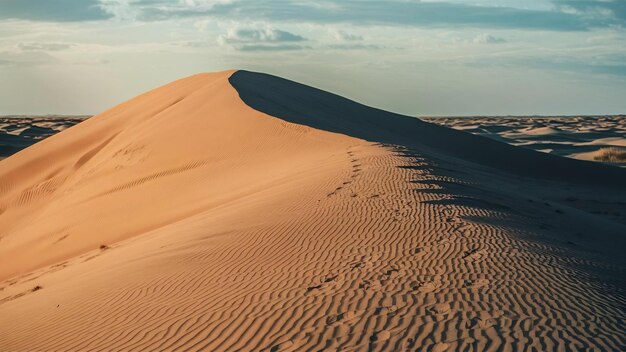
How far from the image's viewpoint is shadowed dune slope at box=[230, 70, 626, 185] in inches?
1029

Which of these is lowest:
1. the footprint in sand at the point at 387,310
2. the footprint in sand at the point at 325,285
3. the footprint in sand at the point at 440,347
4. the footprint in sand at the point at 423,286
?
the footprint in sand at the point at 440,347

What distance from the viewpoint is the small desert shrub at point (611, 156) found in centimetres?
3484

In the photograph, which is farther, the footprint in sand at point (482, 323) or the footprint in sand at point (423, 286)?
the footprint in sand at point (423, 286)

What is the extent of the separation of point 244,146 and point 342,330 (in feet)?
49.5

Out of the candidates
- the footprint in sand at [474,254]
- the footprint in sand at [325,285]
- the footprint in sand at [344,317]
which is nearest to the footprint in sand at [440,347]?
the footprint in sand at [344,317]

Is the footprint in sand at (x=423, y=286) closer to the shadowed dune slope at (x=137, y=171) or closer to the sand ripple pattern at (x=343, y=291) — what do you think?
the sand ripple pattern at (x=343, y=291)

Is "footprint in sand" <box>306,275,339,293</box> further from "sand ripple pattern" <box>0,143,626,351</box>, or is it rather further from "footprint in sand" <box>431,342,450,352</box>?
"footprint in sand" <box>431,342,450,352</box>

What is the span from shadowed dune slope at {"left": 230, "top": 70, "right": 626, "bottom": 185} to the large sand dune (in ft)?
7.50

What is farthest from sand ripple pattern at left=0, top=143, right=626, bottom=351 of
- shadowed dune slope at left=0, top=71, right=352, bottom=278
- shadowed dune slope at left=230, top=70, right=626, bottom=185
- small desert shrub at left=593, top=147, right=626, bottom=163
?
small desert shrub at left=593, top=147, right=626, bottom=163

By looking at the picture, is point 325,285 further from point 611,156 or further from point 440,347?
point 611,156

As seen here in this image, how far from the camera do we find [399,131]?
29625 millimetres

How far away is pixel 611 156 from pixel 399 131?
505 inches

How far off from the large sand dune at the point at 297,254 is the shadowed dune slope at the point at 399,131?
90.0 inches

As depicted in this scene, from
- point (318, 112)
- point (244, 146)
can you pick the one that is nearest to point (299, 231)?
point (244, 146)
